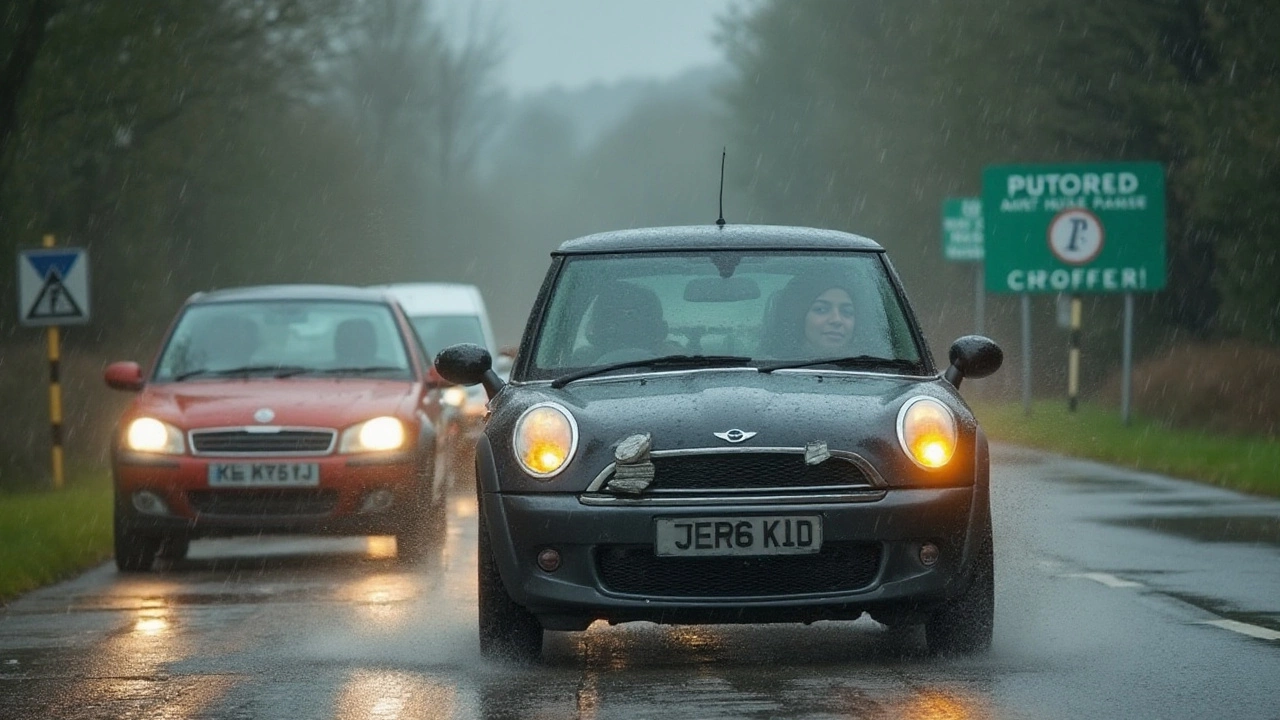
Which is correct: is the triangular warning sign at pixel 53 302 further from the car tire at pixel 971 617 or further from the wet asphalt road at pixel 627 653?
the car tire at pixel 971 617

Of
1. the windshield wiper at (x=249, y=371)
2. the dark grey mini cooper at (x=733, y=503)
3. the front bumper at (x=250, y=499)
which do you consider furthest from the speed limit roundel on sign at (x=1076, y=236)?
the dark grey mini cooper at (x=733, y=503)

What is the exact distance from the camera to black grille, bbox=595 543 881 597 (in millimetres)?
8602

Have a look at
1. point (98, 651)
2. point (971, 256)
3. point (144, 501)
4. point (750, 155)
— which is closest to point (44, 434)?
point (144, 501)

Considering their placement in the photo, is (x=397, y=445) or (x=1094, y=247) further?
(x=1094, y=247)

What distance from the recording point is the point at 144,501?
14336 millimetres

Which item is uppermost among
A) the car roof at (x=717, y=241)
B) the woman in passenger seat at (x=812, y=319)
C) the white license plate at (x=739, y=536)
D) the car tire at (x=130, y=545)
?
the car roof at (x=717, y=241)

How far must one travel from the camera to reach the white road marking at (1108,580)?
39.5ft

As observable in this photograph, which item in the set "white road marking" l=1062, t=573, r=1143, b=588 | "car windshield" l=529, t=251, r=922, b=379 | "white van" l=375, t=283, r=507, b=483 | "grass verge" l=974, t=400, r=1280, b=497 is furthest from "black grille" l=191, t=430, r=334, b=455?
"white van" l=375, t=283, r=507, b=483

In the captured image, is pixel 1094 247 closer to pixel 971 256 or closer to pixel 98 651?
pixel 971 256

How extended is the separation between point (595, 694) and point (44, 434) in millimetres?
18101

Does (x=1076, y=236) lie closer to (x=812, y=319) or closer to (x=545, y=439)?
(x=812, y=319)

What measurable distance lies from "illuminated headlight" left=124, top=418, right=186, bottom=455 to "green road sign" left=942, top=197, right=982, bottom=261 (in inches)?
1214

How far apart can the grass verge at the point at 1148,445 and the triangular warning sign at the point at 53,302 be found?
9.99 metres

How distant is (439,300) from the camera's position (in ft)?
89.5
